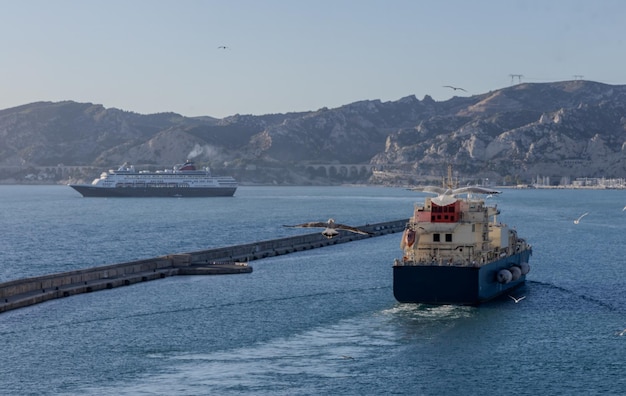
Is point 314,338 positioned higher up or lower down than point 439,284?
lower down

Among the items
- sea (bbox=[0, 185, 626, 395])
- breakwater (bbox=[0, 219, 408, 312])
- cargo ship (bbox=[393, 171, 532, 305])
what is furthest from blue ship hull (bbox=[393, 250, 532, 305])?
breakwater (bbox=[0, 219, 408, 312])

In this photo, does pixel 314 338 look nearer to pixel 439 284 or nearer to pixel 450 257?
pixel 439 284

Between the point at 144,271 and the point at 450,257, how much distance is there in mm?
29772

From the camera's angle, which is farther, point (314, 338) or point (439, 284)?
point (439, 284)

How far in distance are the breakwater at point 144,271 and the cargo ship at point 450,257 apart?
23.4 m

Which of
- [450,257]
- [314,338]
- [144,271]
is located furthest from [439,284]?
[144,271]

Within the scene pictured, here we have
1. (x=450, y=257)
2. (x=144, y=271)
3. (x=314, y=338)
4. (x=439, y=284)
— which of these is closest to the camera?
(x=314, y=338)

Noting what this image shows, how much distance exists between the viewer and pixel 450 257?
68.3 metres

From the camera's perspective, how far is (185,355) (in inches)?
2147

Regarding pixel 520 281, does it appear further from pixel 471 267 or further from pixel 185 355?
pixel 185 355

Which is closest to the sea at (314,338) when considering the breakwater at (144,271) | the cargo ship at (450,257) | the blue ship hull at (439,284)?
the blue ship hull at (439,284)

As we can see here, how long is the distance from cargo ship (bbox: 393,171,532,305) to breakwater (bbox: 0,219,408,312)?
23.4 metres

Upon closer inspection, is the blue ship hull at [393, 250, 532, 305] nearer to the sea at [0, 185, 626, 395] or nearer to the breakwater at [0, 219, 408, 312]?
the sea at [0, 185, 626, 395]

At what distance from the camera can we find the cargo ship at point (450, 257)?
65938mm
